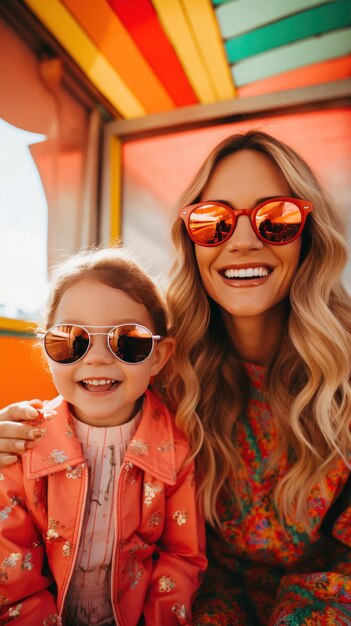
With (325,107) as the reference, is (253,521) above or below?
below

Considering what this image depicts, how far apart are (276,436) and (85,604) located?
2.62ft

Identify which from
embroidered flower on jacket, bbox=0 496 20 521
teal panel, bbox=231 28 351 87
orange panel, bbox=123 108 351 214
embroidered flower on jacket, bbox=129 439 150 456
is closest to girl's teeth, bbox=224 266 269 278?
embroidered flower on jacket, bbox=129 439 150 456

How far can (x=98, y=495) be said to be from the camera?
1.31 metres

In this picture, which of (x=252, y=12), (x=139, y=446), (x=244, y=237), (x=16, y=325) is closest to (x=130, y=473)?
(x=139, y=446)

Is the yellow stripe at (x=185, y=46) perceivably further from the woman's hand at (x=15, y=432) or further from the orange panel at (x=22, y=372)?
the woman's hand at (x=15, y=432)

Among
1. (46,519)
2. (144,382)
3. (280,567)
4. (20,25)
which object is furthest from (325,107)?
(46,519)

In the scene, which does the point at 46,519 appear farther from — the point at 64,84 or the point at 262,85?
the point at 262,85

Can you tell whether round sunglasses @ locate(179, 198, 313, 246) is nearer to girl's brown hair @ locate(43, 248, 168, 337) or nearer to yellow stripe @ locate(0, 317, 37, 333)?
girl's brown hair @ locate(43, 248, 168, 337)

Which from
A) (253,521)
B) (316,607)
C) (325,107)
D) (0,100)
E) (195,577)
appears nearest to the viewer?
(316,607)

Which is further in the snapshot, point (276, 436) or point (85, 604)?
point (276, 436)

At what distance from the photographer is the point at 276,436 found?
158 cm

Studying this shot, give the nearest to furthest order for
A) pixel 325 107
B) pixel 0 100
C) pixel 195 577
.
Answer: pixel 195 577 → pixel 0 100 → pixel 325 107

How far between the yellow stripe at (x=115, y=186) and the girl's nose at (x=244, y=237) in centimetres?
187

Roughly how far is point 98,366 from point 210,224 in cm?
59
